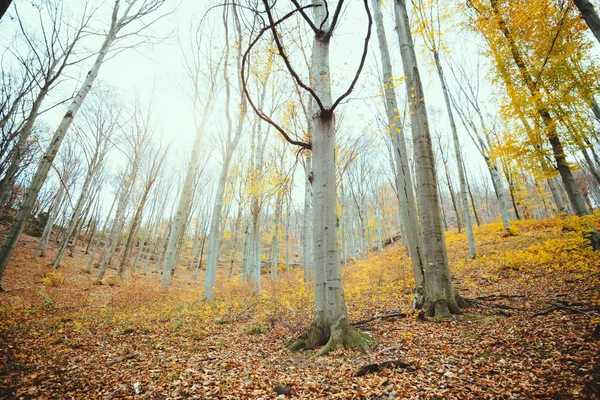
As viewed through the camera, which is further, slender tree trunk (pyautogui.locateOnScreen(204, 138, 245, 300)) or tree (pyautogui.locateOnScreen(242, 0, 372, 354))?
slender tree trunk (pyautogui.locateOnScreen(204, 138, 245, 300))

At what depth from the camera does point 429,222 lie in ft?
14.9

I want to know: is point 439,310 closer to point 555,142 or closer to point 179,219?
point 555,142

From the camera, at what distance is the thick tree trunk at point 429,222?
14.4ft

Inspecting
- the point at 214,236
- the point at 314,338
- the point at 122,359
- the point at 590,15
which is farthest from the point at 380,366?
the point at 214,236

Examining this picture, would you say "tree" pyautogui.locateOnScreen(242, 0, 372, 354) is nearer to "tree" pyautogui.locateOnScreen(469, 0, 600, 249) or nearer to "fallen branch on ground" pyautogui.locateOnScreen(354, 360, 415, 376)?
"fallen branch on ground" pyautogui.locateOnScreen(354, 360, 415, 376)

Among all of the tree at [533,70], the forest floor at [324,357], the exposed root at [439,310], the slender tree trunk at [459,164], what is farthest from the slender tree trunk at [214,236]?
the slender tree trunk at [459,164]

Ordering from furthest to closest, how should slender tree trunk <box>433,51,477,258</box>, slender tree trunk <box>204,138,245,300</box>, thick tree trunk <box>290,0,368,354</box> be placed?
slender tree trunk <box>433,51,477,258</box>, slender tree trunk <box>204,138,245,300</box>, thick tree trunk <box>290,0,368,354</box>

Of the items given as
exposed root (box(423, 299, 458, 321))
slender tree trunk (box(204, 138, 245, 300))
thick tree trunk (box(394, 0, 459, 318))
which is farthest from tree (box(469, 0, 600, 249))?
slender tree trunk (box(204, 138, 245, 300))

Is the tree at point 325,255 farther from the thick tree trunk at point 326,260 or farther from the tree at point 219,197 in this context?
the tree at point 219,197

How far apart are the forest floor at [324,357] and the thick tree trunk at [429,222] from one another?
365mm

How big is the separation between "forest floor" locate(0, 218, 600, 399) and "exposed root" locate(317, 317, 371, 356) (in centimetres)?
11

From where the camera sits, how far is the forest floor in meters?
2.28

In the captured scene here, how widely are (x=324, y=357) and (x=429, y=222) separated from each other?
307 centimetres

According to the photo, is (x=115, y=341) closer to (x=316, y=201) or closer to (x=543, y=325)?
(x=316, y=201)
